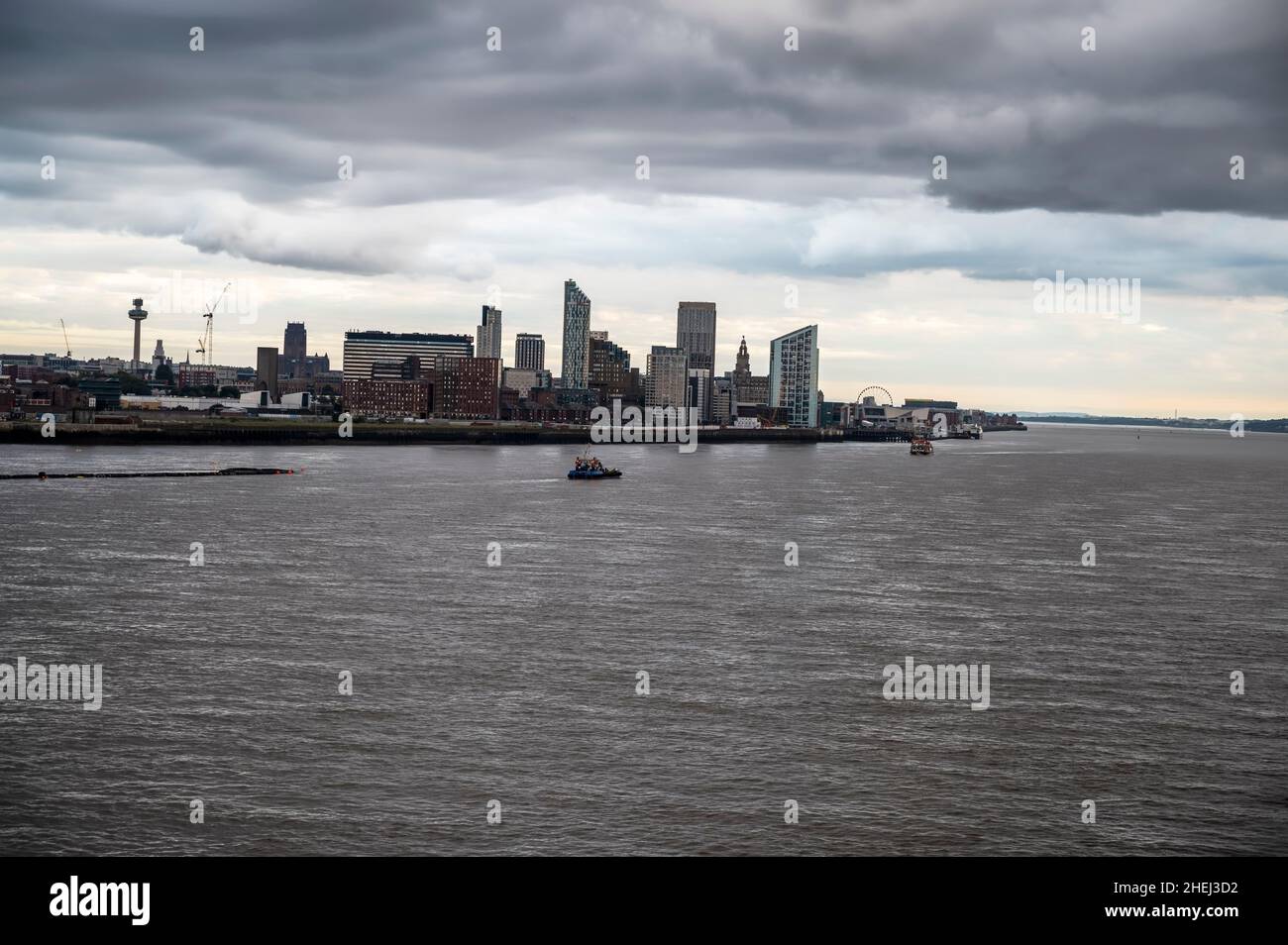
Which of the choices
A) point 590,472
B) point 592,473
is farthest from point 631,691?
point 590,472

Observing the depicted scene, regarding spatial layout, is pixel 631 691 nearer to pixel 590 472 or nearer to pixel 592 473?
pixel 592 473

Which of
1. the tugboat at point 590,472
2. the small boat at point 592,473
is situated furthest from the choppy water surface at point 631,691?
the tugboat at point 590,472

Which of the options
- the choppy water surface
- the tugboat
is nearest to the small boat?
the tugboat

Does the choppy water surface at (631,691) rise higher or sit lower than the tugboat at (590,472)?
lower

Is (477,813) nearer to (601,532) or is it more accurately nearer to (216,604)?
(216,604)

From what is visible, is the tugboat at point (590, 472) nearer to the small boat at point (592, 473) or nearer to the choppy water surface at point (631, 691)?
the small boat at point (592, 473)

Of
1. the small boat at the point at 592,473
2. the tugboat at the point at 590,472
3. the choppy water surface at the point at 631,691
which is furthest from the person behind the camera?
the tugboat at the point at 590,472

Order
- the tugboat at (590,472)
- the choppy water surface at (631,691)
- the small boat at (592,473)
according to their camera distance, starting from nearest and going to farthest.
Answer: the choppy water surface at (631,691)
the small boat at (592,473)
the tugboat at (590,472)

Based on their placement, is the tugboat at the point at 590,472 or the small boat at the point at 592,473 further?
the tugboat at the point at 590,472

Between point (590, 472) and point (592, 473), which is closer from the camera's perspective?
point (592, 473)
